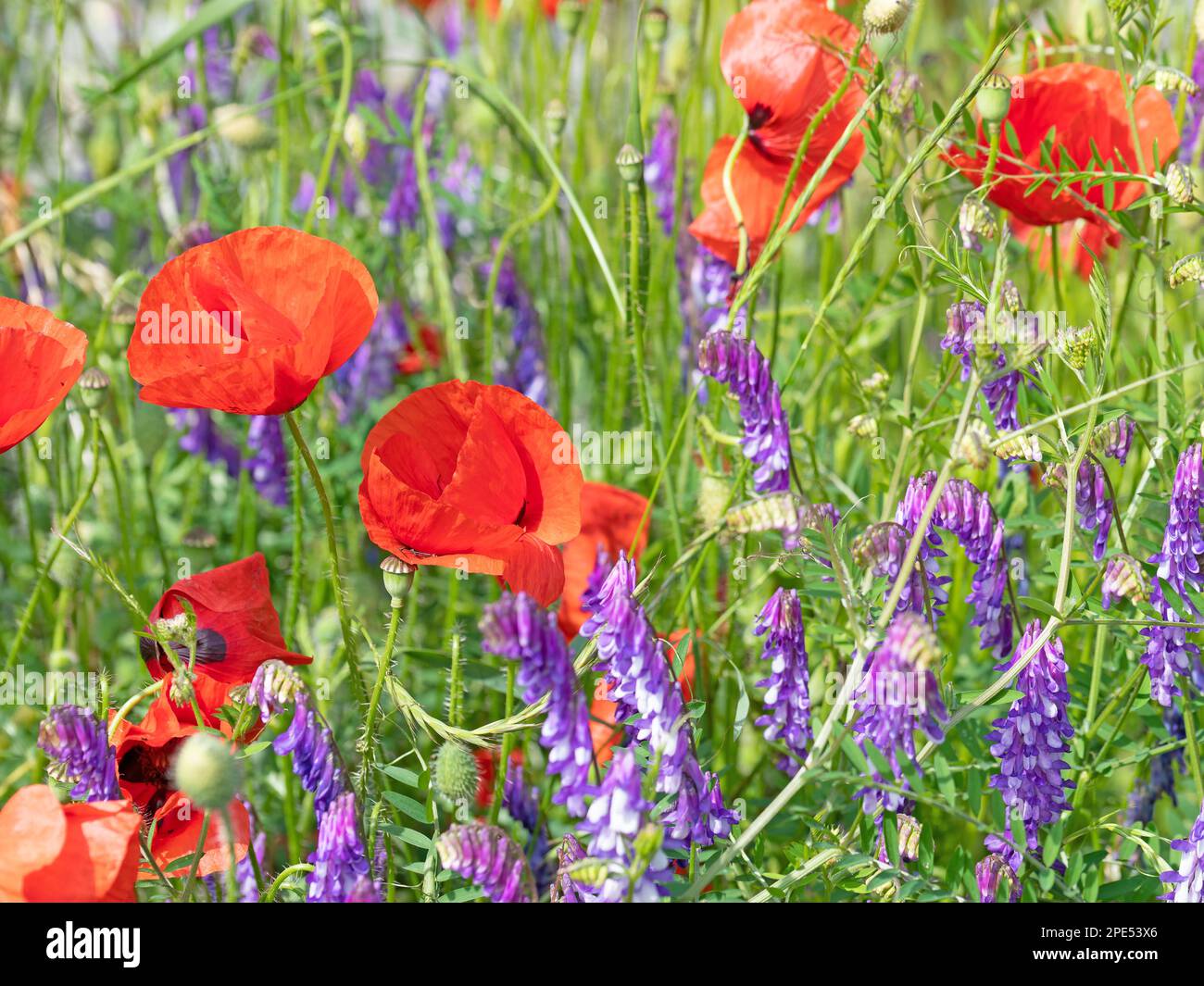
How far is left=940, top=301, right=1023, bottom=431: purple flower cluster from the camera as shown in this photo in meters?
0.97

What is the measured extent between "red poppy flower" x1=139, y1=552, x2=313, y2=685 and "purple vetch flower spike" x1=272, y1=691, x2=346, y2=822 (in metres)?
0.08

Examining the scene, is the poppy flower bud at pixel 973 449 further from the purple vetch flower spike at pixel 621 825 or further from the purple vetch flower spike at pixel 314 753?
the purple vetch flower spike at pixel 314 753

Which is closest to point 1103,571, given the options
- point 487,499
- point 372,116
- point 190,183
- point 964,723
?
point 964,723

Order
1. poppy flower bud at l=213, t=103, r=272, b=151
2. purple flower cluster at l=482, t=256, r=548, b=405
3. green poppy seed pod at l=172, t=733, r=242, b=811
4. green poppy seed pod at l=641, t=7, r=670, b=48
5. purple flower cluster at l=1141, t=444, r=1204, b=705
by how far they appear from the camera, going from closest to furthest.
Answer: green poppy seed pod at l=172, t=733, r=242, b=811 → purple flower cluster at l=1141, t=444, r=1204, b=705 → green poppy seed pod at l=641, t=7, r=670, b=48 → poppy flower bud at l=213, t=103, r=272, b=151 → purple flower cluster at l=482, t=256, r=548, b=405

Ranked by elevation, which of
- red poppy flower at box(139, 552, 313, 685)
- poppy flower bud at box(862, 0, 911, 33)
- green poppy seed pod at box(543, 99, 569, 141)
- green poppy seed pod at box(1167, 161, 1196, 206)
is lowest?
red poppy flower at box(139, 552, 313, 685)

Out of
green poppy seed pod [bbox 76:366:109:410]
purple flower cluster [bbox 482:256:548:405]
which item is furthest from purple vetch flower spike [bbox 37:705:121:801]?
purple flower cluster [bbox 482:256:548:405]

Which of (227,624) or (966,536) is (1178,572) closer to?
(966,536)

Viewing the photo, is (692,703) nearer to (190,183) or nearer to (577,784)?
(577,784)

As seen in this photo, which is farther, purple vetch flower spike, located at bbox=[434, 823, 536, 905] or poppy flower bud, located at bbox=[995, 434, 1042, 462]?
poppy flower bud, located at bbox=[995, 434, 1042, 462]

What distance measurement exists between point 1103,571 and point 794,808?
11.0 inches

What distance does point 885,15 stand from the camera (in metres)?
0.94

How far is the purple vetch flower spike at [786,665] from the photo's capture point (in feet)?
3.06

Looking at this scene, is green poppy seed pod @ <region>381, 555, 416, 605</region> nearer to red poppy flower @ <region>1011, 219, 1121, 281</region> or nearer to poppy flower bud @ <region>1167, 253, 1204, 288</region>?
poppy flower bud @ <region>1167, 253, 1204, 288</region>
